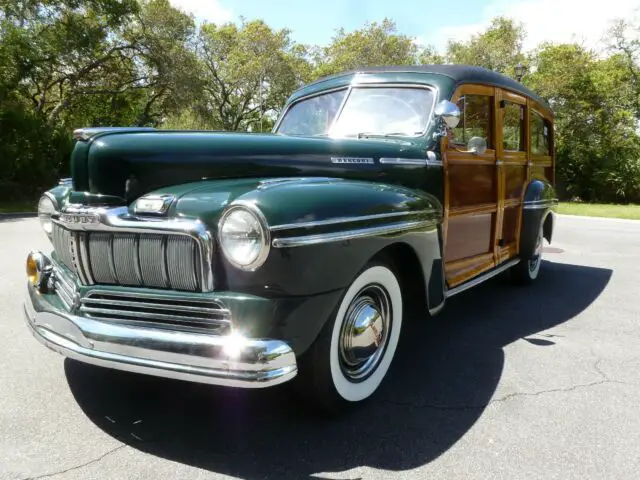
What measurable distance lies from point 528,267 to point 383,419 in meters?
3.36

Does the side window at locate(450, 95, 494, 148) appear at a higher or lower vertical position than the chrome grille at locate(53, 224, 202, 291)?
higher

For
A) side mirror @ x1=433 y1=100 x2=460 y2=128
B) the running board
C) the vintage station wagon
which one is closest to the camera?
the vintage station wagon

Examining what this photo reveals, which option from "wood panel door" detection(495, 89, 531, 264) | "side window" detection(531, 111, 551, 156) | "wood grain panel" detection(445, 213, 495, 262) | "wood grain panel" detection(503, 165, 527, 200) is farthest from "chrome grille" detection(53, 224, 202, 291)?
"side window" detection(531, 111, 551, 156)

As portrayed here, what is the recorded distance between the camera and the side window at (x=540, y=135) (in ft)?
17.2

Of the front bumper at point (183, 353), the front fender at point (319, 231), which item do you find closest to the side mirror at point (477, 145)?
the front fender at point (319, 231)

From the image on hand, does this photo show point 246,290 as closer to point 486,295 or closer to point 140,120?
point 486,295

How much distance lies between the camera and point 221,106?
1077 inches

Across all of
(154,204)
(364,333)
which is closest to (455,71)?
(364,333)

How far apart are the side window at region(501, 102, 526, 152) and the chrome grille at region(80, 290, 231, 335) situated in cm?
321

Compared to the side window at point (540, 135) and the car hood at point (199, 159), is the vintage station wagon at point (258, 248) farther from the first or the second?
the side window at point (540, 135)

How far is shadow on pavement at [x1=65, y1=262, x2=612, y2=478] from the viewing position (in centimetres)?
226

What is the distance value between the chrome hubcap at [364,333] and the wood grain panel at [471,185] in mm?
1158

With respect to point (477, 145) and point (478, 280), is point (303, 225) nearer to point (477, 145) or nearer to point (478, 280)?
point (477, 145)

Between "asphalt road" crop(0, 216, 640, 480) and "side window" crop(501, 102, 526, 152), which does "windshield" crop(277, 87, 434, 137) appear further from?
"asphalt road" crop(0, 216, 640, 480)
